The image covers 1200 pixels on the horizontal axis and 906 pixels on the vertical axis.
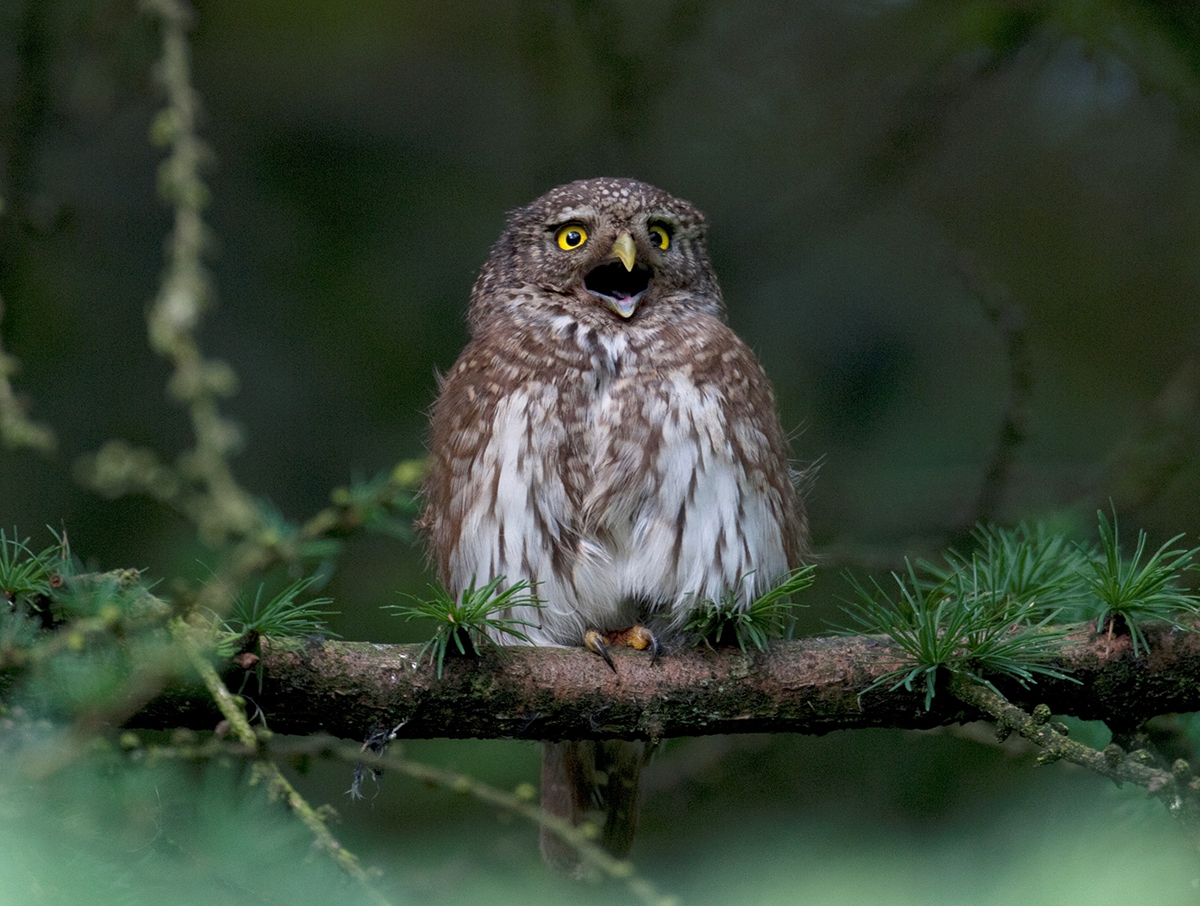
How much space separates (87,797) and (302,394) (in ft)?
10.9

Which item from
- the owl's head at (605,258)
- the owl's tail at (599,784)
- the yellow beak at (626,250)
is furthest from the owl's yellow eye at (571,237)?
the owl's tail at (599,784)

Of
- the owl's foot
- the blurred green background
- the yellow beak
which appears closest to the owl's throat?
the yellow beak

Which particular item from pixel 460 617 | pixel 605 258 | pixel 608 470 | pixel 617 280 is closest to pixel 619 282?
pixel 617 280

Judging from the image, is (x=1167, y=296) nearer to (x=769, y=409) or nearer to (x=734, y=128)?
(x=734, y=128)

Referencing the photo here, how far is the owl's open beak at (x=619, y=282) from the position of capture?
3.29 metres

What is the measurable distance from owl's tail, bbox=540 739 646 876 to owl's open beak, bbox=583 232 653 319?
115 cm

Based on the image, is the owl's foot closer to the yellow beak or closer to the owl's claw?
the owl's claw

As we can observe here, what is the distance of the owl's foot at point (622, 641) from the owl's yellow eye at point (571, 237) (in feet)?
3.58

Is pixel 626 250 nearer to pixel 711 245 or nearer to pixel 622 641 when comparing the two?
pixel 622 641

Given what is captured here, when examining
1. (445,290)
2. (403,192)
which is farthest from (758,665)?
(403,192)

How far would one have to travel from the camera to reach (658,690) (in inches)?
97.1

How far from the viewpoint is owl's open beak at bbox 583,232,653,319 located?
3291 millimetres

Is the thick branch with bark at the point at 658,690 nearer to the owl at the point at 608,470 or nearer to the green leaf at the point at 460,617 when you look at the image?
the green leaf at the point at 460,617

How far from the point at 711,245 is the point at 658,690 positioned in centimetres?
276
